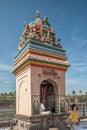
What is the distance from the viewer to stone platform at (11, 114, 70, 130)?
25.3ft

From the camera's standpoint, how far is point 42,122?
7953mm

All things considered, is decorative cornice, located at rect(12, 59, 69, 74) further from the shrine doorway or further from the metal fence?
the metal fence

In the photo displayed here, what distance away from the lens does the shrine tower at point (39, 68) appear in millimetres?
8180

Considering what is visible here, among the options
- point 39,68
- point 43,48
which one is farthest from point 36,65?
point 43,48

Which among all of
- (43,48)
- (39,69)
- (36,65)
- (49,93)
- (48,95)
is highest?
(43,48)

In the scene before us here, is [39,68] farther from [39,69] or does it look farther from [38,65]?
[38,65]

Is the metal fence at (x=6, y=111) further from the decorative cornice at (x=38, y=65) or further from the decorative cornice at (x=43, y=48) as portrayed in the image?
the decorative cornice at (x=43, y=48)

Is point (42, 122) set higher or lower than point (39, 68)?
lower

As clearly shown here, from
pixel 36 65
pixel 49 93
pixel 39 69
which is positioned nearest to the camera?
pixel 36 65

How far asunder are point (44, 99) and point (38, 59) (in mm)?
2733

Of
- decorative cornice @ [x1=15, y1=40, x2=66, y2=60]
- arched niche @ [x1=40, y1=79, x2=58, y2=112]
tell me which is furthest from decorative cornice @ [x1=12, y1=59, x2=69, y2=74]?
arched niche @ [x1=40, y1=79, x2=58, y2=112]

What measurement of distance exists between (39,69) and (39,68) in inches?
1.9

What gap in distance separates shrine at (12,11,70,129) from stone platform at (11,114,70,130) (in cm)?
27

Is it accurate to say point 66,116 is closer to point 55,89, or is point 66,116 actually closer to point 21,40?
point 55,89
